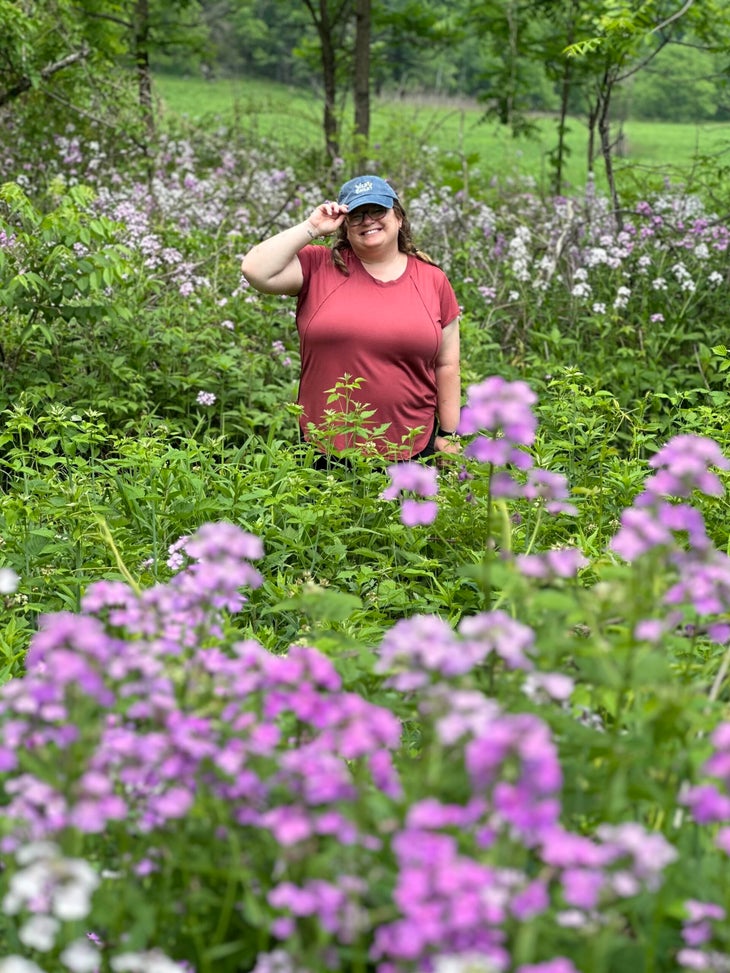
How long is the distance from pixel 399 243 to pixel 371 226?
0.33 metres

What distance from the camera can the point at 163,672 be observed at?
1.41 meters

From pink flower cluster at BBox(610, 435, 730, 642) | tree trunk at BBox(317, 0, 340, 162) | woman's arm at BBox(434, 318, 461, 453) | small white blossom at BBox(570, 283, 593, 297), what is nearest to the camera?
pink flower cluster at BBox(610, 435, 730, 642)

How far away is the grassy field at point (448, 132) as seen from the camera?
1188cm

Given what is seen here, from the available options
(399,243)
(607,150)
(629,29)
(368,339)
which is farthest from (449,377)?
(607,150)

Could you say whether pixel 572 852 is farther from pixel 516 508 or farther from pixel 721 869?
pixel 516 508

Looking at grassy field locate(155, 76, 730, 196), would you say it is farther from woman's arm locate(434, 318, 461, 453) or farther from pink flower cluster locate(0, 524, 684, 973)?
pink flower cluster locate(0, 524, 684, 973)

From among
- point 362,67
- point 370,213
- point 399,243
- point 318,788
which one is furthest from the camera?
point 362,67

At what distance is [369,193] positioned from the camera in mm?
4598

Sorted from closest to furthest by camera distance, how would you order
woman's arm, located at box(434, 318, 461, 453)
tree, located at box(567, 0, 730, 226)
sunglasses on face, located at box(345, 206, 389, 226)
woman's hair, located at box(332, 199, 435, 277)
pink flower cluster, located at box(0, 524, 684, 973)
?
1. pink flower cluster, located at box(0, 524, 684, 973)
2. sunglasses on face, located at box(345, 206, 389, 226)
3. woman's hair, located at box(332, 199, 435, 277)
4. woman's arm, located at box(434, 318, 461, 453)
5. tree, located at box(567, 0, 730, 226)

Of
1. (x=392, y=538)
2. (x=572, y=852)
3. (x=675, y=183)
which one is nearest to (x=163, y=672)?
(x=572, y=852)

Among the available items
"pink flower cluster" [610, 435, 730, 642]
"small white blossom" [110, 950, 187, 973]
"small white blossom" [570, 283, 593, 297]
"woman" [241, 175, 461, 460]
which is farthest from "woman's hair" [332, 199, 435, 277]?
"small white blossom" [110, 950, 187, 973]

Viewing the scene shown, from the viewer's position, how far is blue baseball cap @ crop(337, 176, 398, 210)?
459cm

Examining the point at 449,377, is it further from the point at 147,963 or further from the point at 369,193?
the point at 147,963

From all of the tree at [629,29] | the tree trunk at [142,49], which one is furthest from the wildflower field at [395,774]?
the tree trunk at [142,49]
